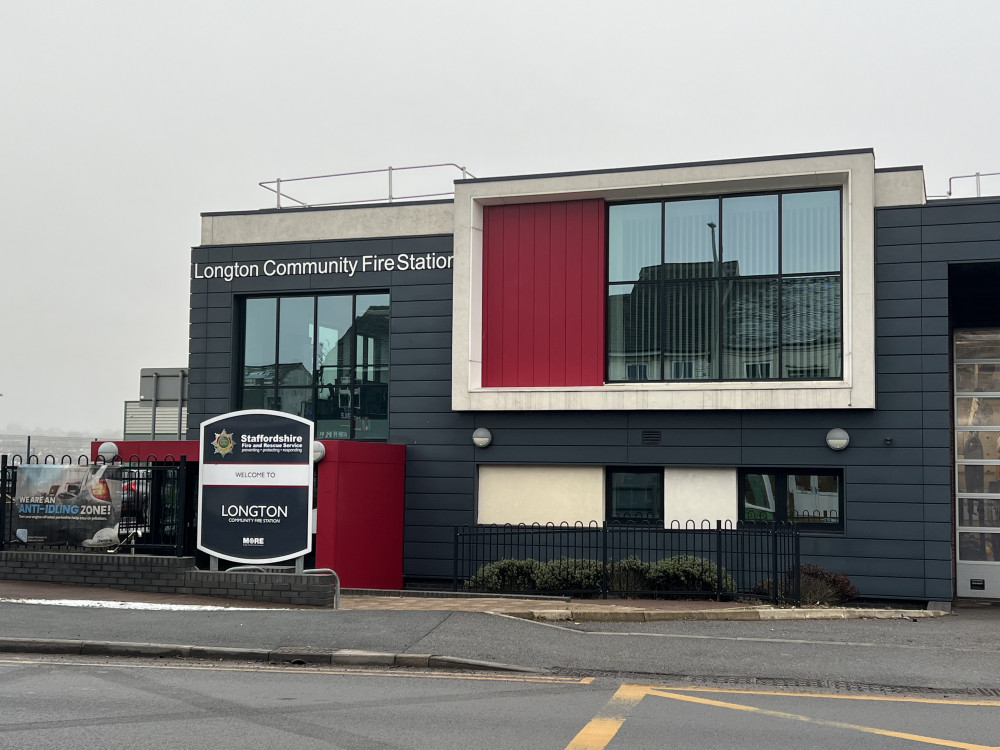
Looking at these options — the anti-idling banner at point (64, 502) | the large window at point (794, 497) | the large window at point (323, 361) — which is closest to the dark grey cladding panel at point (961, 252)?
the large window at point (794, 497)

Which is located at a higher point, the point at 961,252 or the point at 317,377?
the point at 961,252

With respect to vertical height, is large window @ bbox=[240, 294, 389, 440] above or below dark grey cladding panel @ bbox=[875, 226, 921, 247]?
below

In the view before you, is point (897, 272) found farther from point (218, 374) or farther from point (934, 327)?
point (218, 374)

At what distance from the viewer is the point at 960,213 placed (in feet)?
62.0

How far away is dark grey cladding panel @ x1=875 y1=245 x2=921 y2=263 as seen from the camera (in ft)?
62.6

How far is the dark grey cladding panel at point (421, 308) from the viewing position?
71.3 feet

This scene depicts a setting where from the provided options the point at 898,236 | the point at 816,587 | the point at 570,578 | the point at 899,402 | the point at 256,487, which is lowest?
the point at 816,587

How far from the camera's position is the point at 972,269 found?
19250 millimetres

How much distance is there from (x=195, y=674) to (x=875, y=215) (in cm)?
1436

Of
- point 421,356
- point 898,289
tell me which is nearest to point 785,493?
point 898,289

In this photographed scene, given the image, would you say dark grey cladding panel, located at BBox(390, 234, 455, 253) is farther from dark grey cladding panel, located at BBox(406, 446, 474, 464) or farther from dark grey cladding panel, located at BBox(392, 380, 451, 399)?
dark grey cladding panel, located at BBox(406, 446, 474, 464)

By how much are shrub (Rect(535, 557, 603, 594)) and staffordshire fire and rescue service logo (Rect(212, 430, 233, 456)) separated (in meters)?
5.47

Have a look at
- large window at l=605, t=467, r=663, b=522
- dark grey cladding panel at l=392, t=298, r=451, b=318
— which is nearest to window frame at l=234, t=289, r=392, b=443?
dark grey cladding panel at l=392, t=298, r=451, b=318

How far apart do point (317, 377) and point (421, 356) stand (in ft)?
8.08
